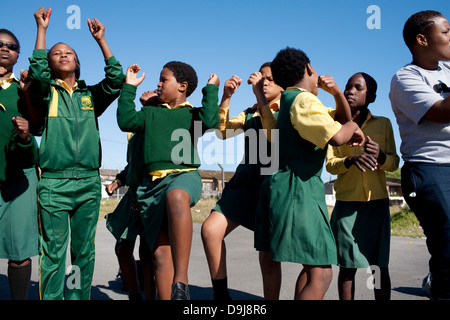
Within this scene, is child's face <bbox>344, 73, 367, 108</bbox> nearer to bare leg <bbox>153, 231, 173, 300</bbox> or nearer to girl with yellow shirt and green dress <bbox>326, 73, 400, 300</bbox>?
girl with yellow shirt and green dress <bbox>326, 73, 400, 300</bbox>

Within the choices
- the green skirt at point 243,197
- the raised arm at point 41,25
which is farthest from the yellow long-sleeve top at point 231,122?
the raised arm at point 41,25

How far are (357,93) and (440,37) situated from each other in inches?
35.5

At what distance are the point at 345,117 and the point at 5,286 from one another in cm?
412

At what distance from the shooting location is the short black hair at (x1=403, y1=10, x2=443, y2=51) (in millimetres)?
3137

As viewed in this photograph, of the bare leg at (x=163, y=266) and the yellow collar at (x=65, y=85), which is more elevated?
the yellow collar at (x=65, y=85)

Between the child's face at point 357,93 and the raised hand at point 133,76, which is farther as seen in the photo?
the child's face at point 357,93

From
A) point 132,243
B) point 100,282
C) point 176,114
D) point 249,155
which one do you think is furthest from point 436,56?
point 100,282

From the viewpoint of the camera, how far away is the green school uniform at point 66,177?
354 centimetres

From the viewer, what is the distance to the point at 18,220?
3686mm

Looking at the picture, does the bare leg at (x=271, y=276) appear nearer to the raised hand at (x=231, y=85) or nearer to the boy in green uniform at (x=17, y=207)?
the raised hand at (x=231, y=85)

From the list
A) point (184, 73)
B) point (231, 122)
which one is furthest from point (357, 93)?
point (184, 73)

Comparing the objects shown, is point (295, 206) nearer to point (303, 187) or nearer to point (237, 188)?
point (303, 187)

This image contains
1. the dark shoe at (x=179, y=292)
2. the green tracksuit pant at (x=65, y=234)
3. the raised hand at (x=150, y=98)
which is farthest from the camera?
the raised hand at (x=150, y=98)

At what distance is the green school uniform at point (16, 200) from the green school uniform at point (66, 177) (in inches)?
7.2
